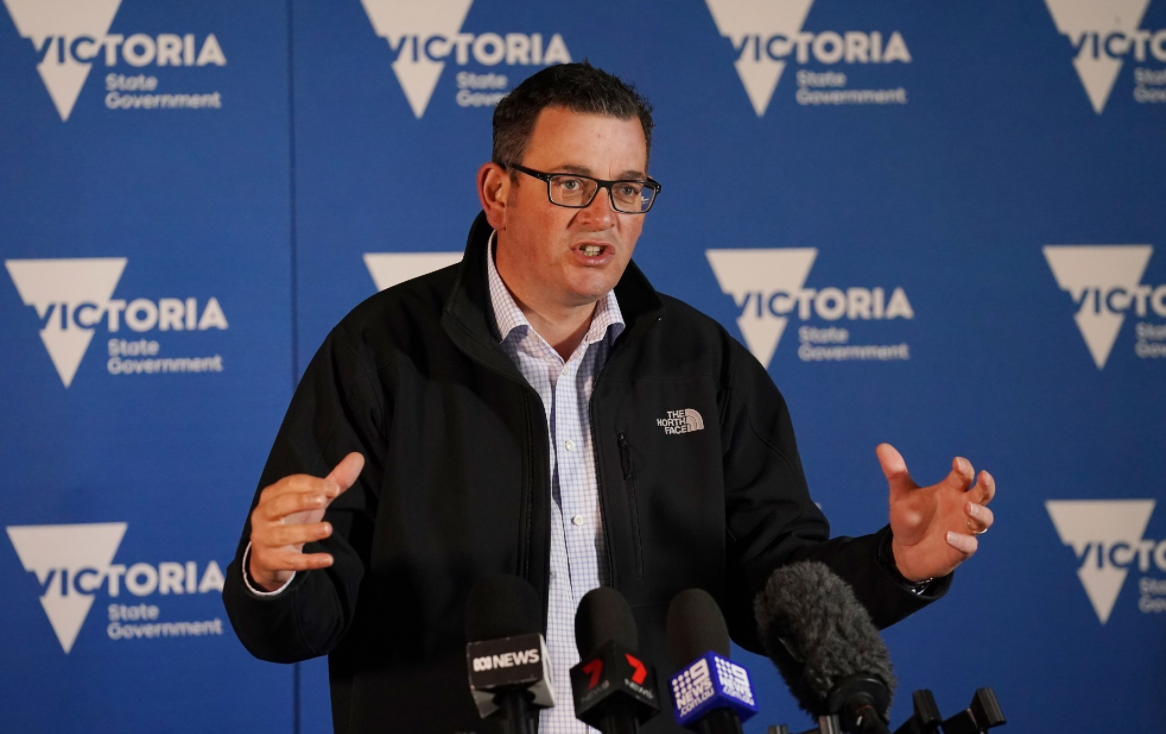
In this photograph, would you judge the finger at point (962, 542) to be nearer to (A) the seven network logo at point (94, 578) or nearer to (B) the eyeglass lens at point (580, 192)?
(B) the eyeglass lens at point (580, 192)

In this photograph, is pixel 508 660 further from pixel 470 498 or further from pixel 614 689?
pixel 470 498

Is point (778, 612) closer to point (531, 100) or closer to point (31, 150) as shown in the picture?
point (531, 100)

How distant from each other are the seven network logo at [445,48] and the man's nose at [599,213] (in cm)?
138

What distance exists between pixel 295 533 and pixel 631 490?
0.63 metres

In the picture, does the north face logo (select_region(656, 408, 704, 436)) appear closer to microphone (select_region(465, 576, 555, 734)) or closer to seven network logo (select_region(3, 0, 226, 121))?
microphone (select_region(465, 576, 555, 734))

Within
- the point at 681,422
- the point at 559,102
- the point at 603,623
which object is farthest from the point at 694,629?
the point at 559,102

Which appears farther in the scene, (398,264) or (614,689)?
(398,264)

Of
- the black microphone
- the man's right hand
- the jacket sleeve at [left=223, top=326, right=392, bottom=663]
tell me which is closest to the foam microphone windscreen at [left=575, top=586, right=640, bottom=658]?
the black microphone

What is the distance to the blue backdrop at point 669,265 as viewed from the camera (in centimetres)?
298

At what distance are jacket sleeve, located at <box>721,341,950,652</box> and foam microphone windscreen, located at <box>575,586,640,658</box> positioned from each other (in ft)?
2.06

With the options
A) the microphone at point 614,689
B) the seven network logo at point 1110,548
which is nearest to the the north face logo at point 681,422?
the microphone at point 614,689

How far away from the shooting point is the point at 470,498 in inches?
68.1

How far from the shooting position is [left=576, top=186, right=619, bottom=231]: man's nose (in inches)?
70.7

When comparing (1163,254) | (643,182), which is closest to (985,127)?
(1163,254)
